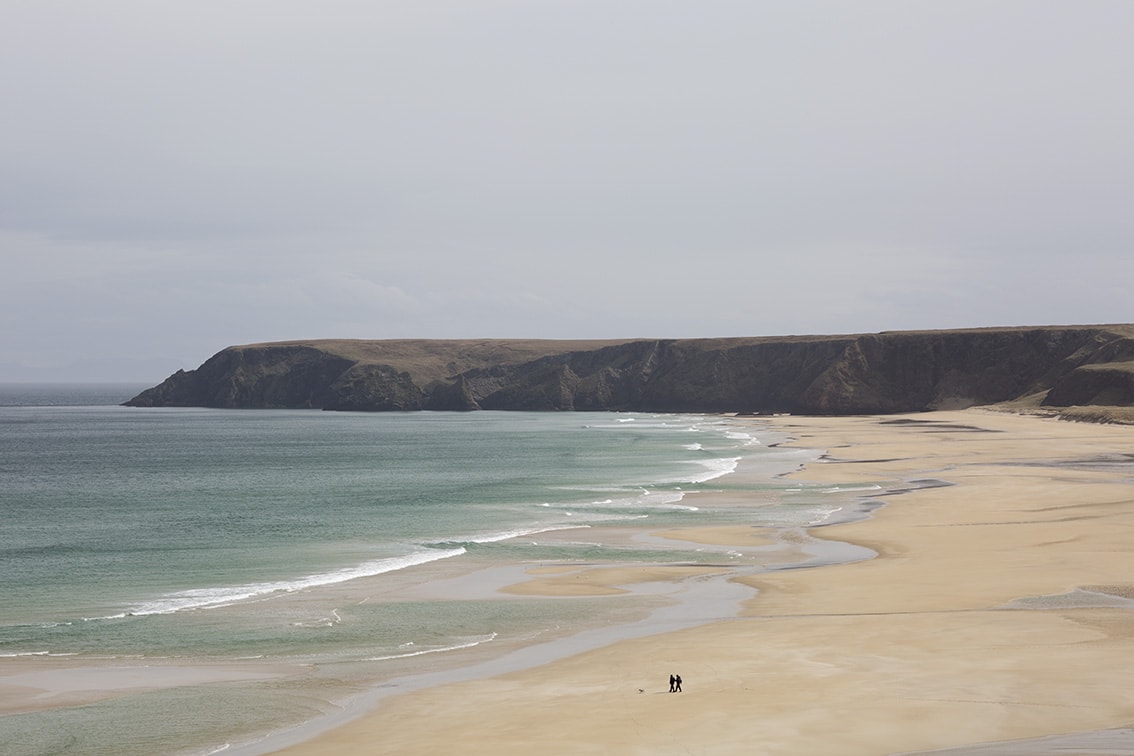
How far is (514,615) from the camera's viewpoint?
25984 millimetres

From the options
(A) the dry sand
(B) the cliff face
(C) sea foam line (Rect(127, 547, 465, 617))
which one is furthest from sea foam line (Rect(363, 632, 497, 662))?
(B) the cliff face

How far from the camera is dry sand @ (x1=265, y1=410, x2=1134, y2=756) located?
15.2 m

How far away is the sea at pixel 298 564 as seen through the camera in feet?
63.1

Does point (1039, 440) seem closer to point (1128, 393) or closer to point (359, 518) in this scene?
point (1128, 393)

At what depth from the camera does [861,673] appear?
60.7 ft

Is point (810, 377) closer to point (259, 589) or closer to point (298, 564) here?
point (298, 564)

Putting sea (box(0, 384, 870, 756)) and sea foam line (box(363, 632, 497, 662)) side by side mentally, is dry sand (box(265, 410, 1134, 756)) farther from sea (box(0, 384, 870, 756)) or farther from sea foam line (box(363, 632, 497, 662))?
sea foam line (box(363, 632, 497, 662))

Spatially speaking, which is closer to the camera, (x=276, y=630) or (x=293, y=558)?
(x=276, y=630)

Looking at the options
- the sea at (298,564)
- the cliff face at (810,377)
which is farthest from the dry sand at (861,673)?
the cliff face at (810,377)

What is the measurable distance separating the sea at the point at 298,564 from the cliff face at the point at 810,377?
69552mm

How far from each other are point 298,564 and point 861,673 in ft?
69.5

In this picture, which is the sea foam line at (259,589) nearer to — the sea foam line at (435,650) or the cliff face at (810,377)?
the sea foam line at (435,650)

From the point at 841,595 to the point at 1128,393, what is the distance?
3627 inches

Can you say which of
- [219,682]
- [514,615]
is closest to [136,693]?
[219,682]
